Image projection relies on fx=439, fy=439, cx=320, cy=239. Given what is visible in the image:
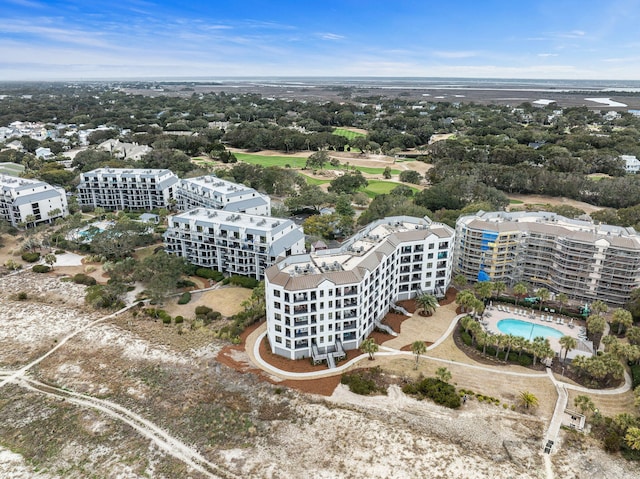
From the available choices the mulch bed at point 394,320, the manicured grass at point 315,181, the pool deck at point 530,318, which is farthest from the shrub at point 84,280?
the manicured grass at point 315,181

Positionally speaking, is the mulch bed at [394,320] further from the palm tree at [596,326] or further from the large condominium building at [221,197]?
the large condominium building at [221,197]

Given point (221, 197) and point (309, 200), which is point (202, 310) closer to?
point (221, 197)

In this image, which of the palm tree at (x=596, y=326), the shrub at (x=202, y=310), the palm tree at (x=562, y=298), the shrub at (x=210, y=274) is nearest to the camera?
the palm tree at (x=596, y=326)

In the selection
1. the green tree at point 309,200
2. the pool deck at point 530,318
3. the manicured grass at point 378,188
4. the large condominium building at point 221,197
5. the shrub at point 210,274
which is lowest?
the pool deck at point 530,318

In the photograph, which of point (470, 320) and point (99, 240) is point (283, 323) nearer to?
point (470, 320)

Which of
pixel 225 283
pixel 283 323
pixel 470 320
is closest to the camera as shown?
pixel 283 323

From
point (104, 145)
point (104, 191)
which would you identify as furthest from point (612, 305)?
point (104, 145)
